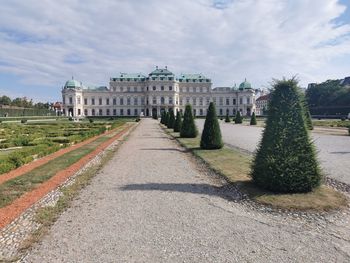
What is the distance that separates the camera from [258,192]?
7.68 metres

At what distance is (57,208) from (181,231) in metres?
2.89

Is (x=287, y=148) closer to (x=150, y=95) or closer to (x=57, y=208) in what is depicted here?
(x=57, y=208)

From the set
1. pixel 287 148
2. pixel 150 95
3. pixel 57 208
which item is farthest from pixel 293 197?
pixel 150 95

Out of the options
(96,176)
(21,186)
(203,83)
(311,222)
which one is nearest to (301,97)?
(311,222)

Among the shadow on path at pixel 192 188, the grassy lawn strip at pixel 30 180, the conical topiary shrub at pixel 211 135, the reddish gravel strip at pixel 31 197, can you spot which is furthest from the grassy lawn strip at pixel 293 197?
the conical topiary shrub at pixel 211 135

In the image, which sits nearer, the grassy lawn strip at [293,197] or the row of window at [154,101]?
the grassy lawn strip at [293,197]

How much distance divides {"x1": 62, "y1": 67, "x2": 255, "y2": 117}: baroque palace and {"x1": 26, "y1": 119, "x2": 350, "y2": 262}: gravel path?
333ft

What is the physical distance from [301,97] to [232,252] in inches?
176

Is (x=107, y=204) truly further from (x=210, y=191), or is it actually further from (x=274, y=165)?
(x=274, y=165)

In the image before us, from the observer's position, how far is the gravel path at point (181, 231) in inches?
178

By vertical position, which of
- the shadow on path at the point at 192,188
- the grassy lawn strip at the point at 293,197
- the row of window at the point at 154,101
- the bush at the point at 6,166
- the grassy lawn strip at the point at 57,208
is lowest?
the grassy lawn strip at the point at 57,208

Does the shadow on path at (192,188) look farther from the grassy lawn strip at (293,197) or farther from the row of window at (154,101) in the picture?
the row of window at (154,101)

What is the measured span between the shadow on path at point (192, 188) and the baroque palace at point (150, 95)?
100035 mm

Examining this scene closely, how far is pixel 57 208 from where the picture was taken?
683cm
